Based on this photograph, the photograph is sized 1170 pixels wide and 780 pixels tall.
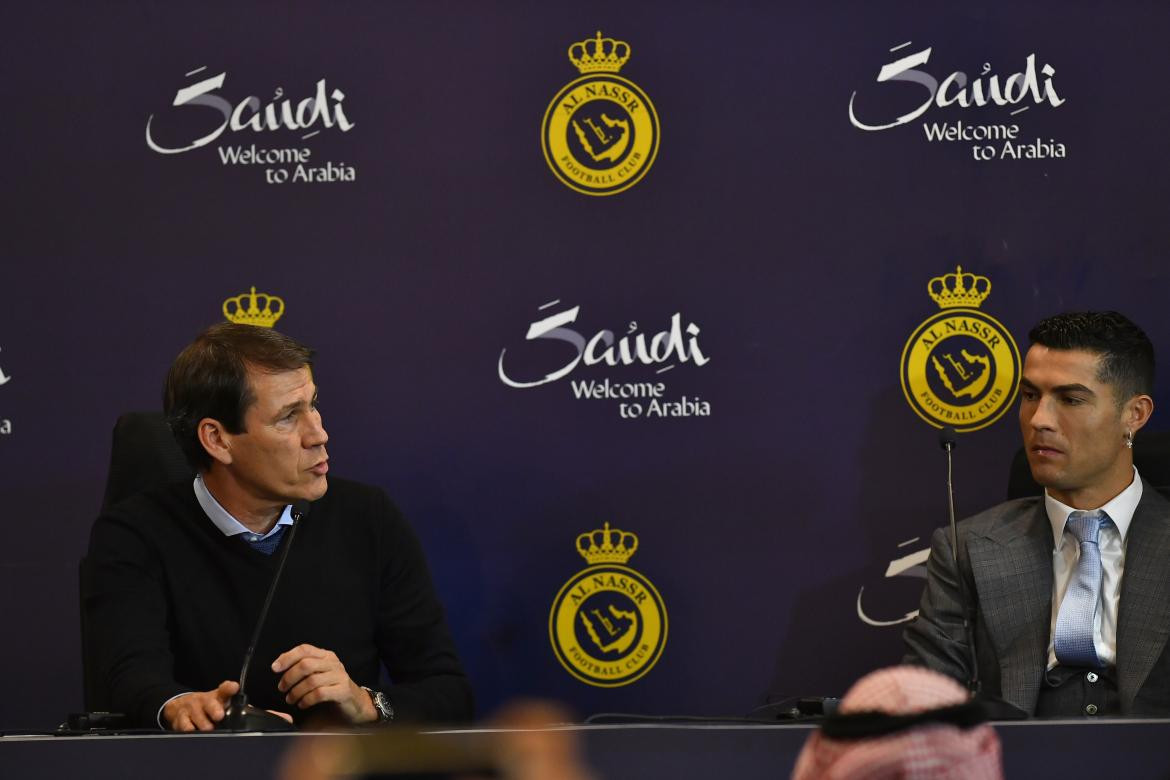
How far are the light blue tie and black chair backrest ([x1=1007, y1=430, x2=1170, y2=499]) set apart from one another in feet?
0.51

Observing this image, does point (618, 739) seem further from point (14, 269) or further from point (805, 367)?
point (14, 269)

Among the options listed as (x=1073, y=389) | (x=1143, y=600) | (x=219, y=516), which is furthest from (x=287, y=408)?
(x=1143, y=600)

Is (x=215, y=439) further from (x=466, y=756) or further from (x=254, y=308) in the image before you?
(x=466, y=756)

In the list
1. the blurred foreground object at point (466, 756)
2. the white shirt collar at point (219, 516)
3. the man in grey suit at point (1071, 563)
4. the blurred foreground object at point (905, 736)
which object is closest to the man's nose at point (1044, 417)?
the man in grey suit at point (1071, 563)

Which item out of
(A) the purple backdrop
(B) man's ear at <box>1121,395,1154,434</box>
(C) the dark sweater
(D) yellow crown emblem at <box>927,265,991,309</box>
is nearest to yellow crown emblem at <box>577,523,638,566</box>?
(A) the purple backdrop

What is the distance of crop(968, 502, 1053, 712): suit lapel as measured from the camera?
8.63 ft

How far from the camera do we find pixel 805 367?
10.6 ft

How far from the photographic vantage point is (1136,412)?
2.81m

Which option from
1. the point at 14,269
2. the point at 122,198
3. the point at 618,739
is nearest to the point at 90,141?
the point at 122,198

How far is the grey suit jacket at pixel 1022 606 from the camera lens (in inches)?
100

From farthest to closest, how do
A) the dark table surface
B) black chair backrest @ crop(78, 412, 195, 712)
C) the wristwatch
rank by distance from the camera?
1. black chair backrest @ crop(78, 412, 195, 712)
2. the wristwatch
3. the dark table surface

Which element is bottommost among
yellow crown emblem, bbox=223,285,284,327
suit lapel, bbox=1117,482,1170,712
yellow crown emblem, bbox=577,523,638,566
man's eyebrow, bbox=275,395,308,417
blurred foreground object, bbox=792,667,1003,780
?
suit lapel, bbox=1117,482,1170,712

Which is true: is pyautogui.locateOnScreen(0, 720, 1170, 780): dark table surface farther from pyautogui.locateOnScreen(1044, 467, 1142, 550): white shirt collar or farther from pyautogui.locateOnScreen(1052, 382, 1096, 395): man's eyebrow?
pyautogui.locateOnScreen(1052, 382, 1096, 395): man's eyebrow

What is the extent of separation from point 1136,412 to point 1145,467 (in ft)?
0.40
